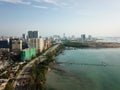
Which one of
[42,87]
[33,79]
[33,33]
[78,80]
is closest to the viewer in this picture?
[42,87]

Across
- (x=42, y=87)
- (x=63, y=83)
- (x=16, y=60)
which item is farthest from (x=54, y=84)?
(x=16, y=60)

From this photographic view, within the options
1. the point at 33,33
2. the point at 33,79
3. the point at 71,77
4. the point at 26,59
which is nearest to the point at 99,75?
the point at 71,77

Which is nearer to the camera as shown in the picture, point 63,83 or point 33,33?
point 63,83

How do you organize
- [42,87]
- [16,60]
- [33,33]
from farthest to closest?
1. [33,33]
2. [16,60]
3. [42,87]

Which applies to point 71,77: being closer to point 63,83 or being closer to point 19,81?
point 63,83

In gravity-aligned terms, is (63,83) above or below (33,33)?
below

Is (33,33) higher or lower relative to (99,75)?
higher

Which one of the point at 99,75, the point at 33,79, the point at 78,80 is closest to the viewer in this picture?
the point at 33,79

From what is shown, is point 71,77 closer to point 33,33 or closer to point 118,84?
point 118,84

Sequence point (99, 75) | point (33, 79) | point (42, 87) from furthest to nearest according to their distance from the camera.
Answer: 1. point (99, 75)
2. point (33, 79)
3. point (42, 87)
